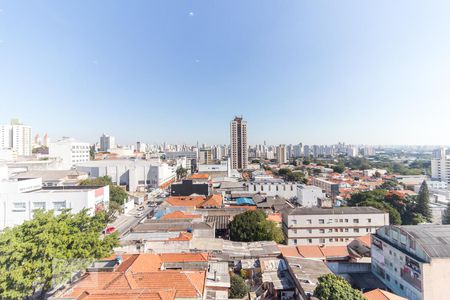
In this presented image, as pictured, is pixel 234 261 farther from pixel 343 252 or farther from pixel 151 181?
pixel 151 181

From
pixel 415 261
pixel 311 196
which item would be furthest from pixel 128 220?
pixel 415 261

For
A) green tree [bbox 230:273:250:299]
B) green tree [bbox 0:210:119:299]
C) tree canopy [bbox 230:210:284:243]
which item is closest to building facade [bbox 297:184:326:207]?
tree canopy [bbox 230:210:284:243]

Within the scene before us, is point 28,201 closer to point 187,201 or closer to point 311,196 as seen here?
point 187,201

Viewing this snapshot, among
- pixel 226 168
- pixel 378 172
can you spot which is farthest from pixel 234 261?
pixel 378 172

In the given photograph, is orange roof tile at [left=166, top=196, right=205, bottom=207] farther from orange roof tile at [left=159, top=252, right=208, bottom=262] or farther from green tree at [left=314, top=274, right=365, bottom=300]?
green tree at [left=314, top=274, right=365, bottom=300]

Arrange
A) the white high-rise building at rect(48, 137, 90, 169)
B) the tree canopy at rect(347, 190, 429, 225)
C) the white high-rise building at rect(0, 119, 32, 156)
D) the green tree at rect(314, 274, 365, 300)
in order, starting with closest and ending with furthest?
1. the green tree at rect(314, 274, 365, 300)
2. the tree canopy at rect(347, 190, 429, 225)
3. the white high-rise building at rect(48, 137, 90, 169)
4. the white high-rise building at rect(0, 119, 32, 156)

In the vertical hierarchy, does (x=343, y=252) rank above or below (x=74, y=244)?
below
